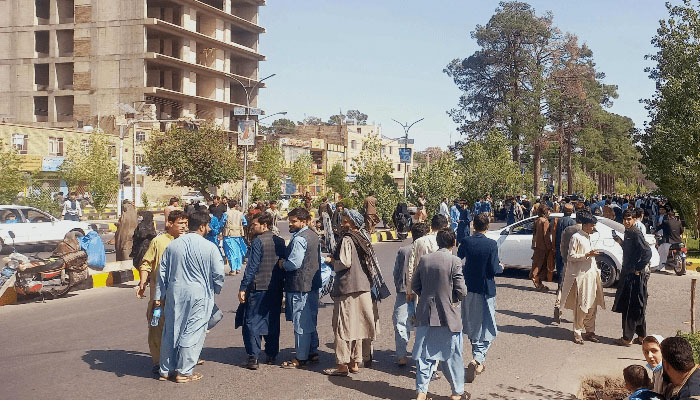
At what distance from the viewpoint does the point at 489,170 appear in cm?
4588

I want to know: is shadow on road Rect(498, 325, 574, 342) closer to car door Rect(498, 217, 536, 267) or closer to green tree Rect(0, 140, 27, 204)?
car door Rect(498, 217, 536, 267)

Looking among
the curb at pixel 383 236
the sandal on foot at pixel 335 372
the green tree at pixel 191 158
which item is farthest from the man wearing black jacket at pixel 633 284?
the green tree at pixel 191 158

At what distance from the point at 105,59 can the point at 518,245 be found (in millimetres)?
51245

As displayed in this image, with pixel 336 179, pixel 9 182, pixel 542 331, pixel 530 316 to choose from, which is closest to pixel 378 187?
pixel 9 182

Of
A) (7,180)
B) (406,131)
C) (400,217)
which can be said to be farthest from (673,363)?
(406,131)

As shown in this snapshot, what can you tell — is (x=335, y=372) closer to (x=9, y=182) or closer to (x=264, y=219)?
(x=264, y=219)

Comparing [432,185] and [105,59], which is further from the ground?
[105,59]

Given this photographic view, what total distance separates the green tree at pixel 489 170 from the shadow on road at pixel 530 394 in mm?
35550

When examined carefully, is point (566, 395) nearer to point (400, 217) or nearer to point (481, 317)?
point (481, 317)

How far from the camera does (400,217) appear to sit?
27.0 meters

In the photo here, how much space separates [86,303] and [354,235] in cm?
689

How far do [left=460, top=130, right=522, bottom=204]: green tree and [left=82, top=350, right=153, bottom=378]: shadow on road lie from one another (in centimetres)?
3525

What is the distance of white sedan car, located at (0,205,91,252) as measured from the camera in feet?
73.0

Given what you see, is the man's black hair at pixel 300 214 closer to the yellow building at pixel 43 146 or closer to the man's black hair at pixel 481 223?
the man's black hair at pixel 481 223
